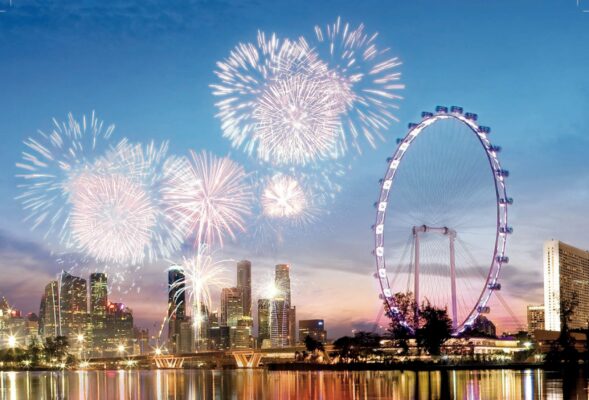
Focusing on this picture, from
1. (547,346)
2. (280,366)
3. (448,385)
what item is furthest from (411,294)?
(448,385)

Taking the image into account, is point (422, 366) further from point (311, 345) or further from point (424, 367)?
point (311, 345)

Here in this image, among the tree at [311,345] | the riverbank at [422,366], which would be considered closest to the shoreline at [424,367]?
the riverbank at [422,366]

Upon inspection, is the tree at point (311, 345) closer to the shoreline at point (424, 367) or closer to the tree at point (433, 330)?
the shoreline at point (424, 367)

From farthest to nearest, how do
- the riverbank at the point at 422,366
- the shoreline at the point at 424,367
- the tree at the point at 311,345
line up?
the tree at the point at 311,345, the riverbank at the point at 422,366, the shoreline at the point at 424,367

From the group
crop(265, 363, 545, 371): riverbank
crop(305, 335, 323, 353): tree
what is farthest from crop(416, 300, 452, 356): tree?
crop(305, 335, 323, 353): tree

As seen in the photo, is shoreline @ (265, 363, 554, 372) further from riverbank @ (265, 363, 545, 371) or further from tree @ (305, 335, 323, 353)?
tree @ (305, 335, 323, 353)

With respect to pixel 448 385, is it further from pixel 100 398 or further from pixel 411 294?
A: pixel 411 294

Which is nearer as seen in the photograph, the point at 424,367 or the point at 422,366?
the point at 424,367

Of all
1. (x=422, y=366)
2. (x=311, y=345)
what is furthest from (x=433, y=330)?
(x=311, y=345)
